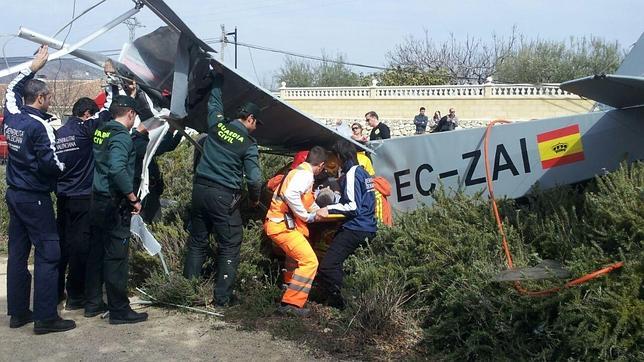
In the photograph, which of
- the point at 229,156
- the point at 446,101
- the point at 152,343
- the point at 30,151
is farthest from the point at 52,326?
the point at 446,101

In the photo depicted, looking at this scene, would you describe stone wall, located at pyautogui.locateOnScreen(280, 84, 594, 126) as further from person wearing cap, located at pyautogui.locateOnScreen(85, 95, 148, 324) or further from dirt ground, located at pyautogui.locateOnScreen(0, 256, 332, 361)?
dirt ground, located at pyautogui.locateOnScreen(0, 256, 332, 361)

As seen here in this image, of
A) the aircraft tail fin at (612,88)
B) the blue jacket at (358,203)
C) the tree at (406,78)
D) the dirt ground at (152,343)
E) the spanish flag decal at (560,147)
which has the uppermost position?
the tree at (406,78)

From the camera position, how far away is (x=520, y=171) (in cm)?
618

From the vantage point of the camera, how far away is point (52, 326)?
5.72 meters

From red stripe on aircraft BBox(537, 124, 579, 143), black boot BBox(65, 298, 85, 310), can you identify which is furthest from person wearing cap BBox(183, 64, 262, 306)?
red stripe on aircraft BBox(537, 124, 579, 143)

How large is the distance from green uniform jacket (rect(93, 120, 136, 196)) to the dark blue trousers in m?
0.49

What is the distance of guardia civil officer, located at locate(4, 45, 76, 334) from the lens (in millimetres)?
5664

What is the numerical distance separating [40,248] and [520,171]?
423cm

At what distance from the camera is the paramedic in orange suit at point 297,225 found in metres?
5.93

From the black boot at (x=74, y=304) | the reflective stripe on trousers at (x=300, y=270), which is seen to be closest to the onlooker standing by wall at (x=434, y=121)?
the reflective stripe on trousers at (x=300, y=270)

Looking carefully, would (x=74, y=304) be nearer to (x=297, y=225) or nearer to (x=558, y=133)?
(x=297, y=225)

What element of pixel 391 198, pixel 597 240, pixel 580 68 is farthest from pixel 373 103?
pixel 597 240

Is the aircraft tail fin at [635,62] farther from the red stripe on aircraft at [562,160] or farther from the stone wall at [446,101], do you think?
the stone wall at [446,101]

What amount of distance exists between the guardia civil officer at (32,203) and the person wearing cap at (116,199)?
38 centimetres
